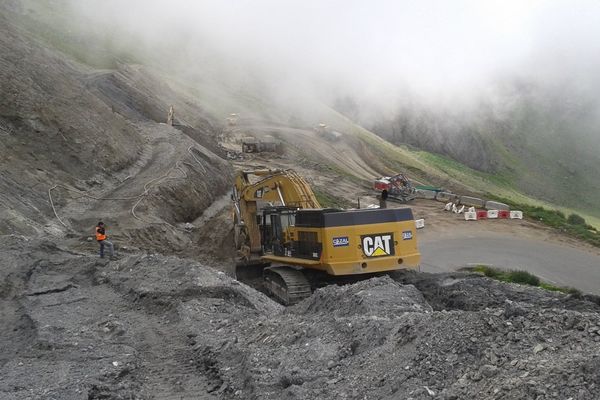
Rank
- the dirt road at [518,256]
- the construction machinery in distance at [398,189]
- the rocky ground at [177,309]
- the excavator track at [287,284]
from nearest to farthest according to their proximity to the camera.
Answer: the rocky ground at [177,309], the excavator track at [287,284], the dirt road at [518,256], the construction machinery in distance at [398,189]

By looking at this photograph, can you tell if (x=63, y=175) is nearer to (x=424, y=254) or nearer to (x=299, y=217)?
(x=299, y=217)

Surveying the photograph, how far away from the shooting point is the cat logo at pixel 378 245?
41.2ft

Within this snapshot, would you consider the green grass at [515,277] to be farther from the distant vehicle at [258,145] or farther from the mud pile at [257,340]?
the distant vehicle at [258,145]

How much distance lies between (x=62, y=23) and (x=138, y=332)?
144ft

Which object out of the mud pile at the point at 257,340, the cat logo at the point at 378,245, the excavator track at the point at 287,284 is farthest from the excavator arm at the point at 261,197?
the mud pile at the point at 257,340

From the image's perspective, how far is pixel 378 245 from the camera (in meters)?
12.6

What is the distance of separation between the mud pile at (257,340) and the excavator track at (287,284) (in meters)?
1.84

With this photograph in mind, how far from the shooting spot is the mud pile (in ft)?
16.9

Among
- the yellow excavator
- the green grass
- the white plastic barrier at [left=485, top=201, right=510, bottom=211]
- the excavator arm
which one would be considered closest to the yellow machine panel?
the yellow excavator

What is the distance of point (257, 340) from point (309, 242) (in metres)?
5.58

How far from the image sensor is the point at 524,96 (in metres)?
75.7

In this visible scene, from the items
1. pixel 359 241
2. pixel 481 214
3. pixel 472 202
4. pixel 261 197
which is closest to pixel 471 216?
pixel 481 214

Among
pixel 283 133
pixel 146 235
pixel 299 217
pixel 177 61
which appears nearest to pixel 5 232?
pixel 146 235

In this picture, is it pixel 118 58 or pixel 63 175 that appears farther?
pixel 118 58
